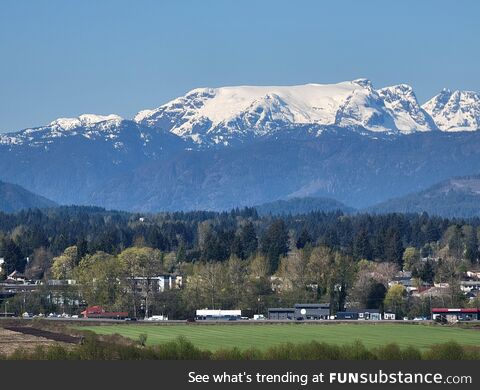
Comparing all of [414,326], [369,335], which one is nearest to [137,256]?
[414,326]

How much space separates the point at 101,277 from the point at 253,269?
81.4 feet

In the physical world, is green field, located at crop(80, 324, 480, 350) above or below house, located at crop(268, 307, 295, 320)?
below

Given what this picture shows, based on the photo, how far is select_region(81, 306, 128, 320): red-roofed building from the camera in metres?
143

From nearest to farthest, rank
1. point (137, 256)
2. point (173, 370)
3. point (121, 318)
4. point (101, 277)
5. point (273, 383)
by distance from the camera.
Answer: point (273, 383) < point (173, 370) < point (121, 318) < point (101, 277) < point (137, 256)

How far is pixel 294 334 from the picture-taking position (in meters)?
115

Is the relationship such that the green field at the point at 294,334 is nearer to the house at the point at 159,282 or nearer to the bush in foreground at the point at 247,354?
the bush in foreground at the point at 247,354

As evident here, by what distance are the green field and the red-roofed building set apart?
1360 cm

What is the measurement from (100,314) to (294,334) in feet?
108

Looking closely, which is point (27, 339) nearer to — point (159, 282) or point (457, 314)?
point (457, 314)

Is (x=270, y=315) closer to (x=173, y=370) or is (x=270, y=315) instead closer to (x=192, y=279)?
(x=192, y=279)

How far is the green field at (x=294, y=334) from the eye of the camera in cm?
10406

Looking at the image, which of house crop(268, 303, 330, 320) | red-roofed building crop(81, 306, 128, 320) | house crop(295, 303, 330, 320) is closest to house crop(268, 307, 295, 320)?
house crop(268, 303, 330, 320)

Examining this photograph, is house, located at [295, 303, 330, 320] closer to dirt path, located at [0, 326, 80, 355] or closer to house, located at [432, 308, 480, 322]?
house, located at [432, 308, 480, 322]

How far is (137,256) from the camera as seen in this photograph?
568 ft
